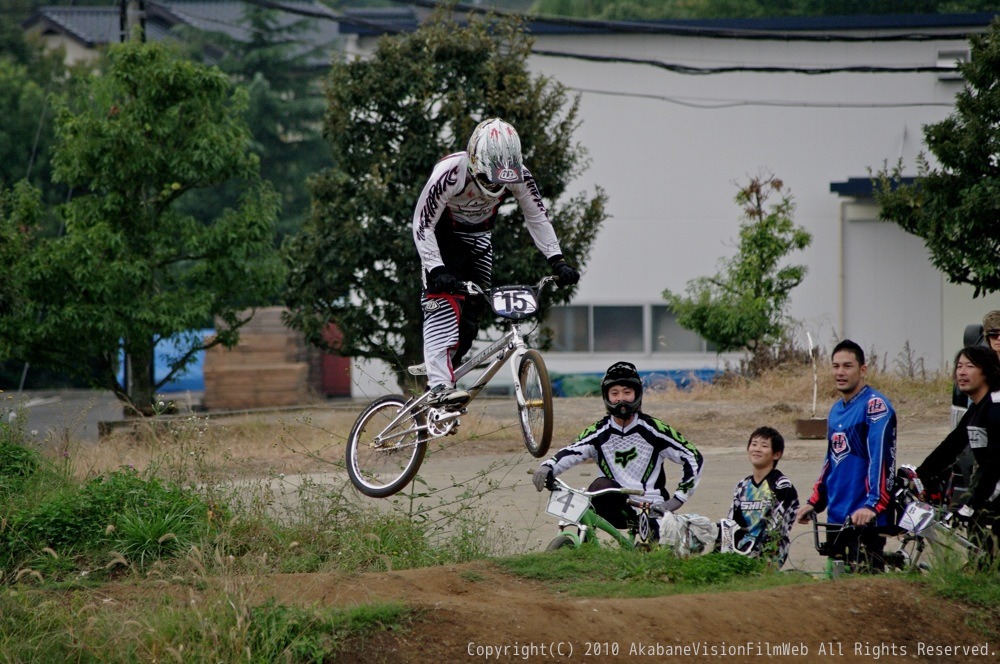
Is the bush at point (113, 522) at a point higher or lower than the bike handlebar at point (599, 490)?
lower

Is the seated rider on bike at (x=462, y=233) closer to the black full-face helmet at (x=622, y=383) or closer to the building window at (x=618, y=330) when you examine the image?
the black full-face helmet at (x=622, y=383)

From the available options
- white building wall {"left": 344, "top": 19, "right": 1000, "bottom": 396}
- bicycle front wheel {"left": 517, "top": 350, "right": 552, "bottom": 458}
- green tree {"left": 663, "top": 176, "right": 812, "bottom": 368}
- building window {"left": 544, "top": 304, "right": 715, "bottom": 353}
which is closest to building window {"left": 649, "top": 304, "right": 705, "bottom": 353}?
building window {"left": 544, "top": 304, "right": 715, "bottom": 353}

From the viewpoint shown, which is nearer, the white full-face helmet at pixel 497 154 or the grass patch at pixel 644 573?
the grass patch at pixel 644 573

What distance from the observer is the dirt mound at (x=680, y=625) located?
17.9 ft

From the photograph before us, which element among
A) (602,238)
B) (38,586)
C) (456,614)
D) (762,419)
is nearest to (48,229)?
(602,238)

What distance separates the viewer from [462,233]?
26.9 ft

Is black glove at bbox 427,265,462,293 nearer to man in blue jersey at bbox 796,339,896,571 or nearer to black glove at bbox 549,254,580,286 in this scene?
black glove at bbox 549,254,580,286

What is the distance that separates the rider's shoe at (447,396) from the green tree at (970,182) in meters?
8.42

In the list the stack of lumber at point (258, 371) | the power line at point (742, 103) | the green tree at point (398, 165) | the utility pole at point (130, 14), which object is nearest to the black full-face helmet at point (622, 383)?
the green tree at point (398, 165)

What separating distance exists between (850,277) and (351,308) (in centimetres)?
1247

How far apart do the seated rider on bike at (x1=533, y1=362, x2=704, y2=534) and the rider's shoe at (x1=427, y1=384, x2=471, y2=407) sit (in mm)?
896

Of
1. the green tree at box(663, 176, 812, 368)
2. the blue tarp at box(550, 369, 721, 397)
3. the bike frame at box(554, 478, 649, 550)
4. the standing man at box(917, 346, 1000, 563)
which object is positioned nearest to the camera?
the standing man at box(917, 346, 1000, 563)

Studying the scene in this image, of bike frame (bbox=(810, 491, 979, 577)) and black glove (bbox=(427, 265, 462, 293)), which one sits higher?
black glove (bbox=(427, 265, 462, 293))

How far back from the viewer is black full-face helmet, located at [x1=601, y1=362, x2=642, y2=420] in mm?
7391
